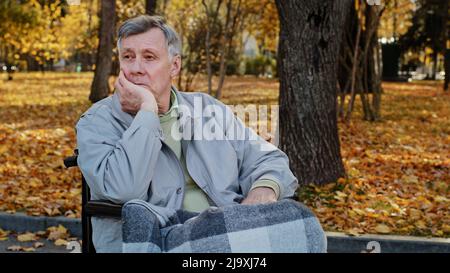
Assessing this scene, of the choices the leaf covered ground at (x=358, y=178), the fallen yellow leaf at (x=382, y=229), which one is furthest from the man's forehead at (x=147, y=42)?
the fallen yellow leaf at (x=382, y=229)

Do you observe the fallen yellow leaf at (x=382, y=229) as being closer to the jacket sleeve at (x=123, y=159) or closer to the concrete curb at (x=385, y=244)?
the concrete curb at (x=385, y=244)

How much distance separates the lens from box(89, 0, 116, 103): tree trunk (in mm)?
17625

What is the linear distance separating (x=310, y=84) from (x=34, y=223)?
9.21ft

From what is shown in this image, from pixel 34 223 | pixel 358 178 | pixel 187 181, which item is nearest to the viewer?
pixel 187 181

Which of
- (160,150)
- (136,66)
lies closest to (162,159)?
(160,150)

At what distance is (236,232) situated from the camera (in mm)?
2600

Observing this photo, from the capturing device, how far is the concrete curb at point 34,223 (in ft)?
19.5

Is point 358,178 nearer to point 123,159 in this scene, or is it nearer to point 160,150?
point 160,150

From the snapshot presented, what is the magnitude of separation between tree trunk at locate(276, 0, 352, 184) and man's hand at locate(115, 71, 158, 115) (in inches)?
156

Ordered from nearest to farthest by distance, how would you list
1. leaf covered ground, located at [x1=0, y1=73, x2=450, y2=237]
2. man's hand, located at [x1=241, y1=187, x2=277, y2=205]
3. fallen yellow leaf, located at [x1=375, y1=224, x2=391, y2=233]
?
man's hand, located at [x1=241, y1=187, x2=277, y2=205] → fallen yellow leaf, located at [x1=375, y1=224, x2=391, y2=233] → leaf covered ground, located at [x1=0, y1=73, x2=450, y2=237]

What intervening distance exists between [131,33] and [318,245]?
1.23m

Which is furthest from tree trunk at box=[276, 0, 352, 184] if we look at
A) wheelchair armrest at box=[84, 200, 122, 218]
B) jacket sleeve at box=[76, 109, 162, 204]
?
wheelchair armrest at box=[84, 200, 122, 218]

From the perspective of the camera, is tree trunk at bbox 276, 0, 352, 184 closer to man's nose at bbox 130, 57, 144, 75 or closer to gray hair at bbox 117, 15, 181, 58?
gray hair at bbox 117, 15, 181, 58

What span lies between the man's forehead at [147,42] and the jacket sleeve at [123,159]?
0.33 m
